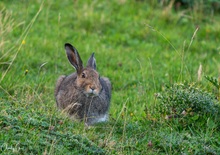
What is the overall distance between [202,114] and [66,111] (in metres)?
1.59

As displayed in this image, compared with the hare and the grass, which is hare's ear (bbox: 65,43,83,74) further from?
the grass

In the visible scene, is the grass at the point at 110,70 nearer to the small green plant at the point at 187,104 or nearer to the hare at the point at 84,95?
the small green plant at the point at 187,104

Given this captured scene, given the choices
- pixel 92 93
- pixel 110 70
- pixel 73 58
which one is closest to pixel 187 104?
pixel 92 93

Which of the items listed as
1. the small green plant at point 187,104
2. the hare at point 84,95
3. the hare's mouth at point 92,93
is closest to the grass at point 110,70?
the small green plant at point 187,104

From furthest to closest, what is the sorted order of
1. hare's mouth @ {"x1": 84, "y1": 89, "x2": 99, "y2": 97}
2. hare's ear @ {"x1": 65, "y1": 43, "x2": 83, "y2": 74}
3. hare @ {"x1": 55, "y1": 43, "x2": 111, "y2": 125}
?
hare's ear @ {"x1": 65, "y1": 43, "x2": 83, "y2": 74} → hare @ {"x1": 55, "y1": 43, "x2": 111, "y2": 125} → hare's mouth @ {"x1": 84, "y1": 89, "x2": 99, "y2": 97}

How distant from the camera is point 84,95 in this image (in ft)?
25.2

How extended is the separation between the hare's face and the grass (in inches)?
16.6

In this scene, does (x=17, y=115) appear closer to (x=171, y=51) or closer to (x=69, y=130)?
(x=69, y=130)

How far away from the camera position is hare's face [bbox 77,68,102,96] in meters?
7.50

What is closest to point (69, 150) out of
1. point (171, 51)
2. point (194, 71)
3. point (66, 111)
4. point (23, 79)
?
point (66, 111)

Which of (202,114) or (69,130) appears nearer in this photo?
(69,130)

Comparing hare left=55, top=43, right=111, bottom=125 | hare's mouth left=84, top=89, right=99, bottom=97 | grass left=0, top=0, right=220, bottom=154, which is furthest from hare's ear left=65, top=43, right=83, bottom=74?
hare's mouth left=84, top=89, right=99, bottom=97

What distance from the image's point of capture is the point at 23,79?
29.9ft

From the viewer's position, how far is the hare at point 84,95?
759 cm
